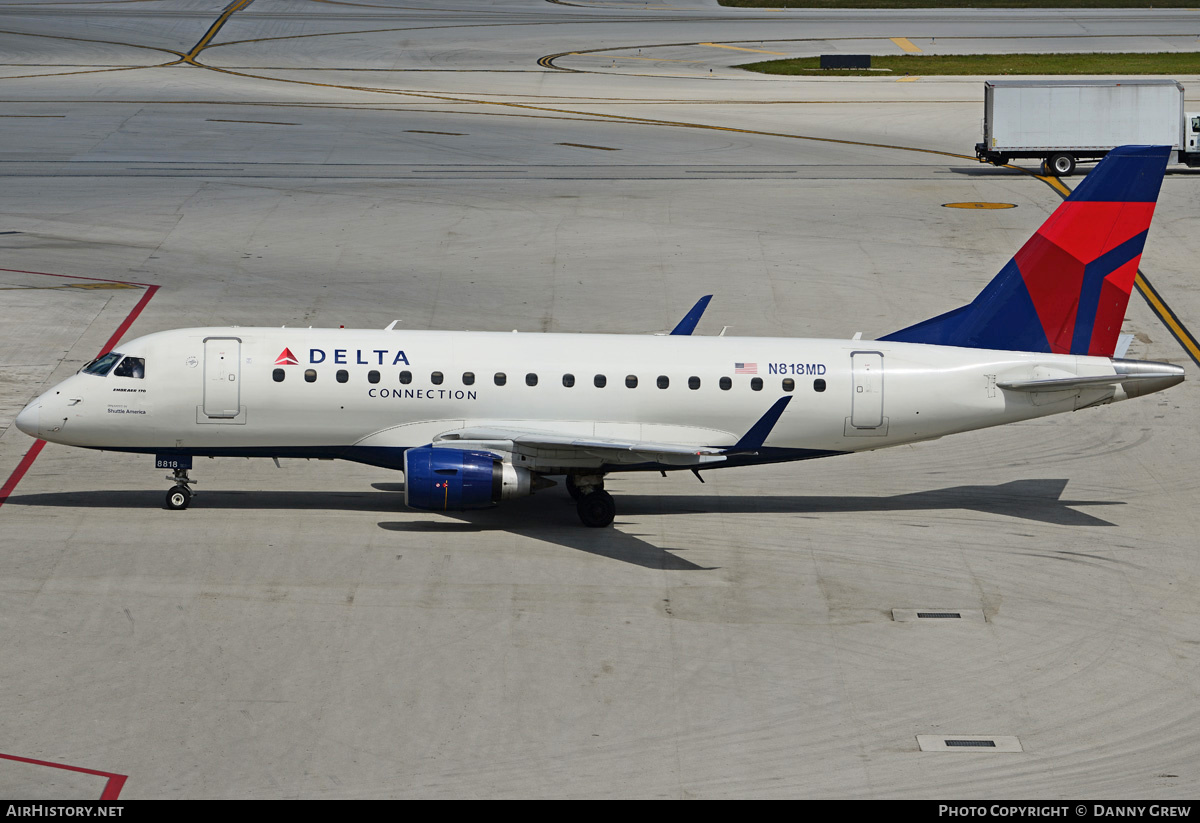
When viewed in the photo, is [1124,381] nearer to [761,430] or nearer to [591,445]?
[761,430]

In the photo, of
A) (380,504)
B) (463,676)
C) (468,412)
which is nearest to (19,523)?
(380,504)

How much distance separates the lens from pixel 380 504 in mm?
31844

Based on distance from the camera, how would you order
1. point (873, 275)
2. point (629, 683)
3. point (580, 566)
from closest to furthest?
A: point (629, 683)
point (580, 566)
point (873, 275)

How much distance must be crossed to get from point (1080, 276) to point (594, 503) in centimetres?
1207

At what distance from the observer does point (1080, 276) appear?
31.6m

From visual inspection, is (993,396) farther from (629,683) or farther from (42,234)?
(42,234)

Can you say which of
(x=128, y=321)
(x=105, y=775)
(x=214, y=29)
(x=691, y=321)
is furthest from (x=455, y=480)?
(x=214, y=29)

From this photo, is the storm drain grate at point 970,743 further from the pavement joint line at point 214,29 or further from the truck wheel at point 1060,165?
the pavement joint line at point 214,29

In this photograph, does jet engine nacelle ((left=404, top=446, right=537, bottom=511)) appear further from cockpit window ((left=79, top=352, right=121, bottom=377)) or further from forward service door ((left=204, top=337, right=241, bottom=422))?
cockpit window ((left=79, top=352, right=121, bottom=377))

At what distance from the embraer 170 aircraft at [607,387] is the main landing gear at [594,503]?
0.06 meters

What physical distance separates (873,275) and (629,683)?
29789mm

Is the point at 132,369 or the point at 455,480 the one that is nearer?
the point at 455,480
